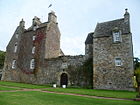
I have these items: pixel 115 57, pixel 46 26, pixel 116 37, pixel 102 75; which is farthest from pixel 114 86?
pixel 46 26

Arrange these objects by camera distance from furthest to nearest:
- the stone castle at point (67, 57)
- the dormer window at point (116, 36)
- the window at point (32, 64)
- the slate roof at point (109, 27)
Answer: the window at point (32, 64) → the slate roof at point (109, 27) → the dormer window at point (116, 36) → the stone castle at point (67, 57)

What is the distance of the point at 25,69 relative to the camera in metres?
30.8

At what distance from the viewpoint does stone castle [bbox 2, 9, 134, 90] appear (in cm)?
2062

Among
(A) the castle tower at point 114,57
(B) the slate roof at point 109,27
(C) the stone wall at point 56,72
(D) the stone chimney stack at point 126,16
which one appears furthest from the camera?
(C) the stone wall at point 56,72

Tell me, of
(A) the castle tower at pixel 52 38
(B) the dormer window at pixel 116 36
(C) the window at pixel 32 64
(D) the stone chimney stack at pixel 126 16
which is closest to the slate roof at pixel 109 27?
(D) the stone chimney stack at pixel 126 16

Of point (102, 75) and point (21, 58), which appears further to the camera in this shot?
point (21, 58)

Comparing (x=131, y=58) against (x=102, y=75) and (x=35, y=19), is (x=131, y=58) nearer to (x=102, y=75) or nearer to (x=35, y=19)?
(x=102, y=75)

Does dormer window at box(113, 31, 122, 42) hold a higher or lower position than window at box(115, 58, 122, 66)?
higher

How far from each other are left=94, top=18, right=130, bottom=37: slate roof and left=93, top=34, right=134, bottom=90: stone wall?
800mm

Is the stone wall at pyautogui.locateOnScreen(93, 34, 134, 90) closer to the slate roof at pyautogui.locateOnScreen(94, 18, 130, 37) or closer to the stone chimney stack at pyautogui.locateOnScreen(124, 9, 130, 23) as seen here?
the slate roof at pyautogui.locateOnScreen(94, 18, 130, 37)

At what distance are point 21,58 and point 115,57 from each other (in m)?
20.9

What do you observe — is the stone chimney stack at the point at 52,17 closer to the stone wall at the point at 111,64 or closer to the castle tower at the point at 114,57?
the castle tower at the point at 114,57

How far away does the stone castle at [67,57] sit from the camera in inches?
812

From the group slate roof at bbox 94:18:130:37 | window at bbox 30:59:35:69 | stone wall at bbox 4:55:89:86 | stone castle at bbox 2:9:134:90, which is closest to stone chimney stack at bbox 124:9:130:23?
stone castle at bbox 2:9:134:90
